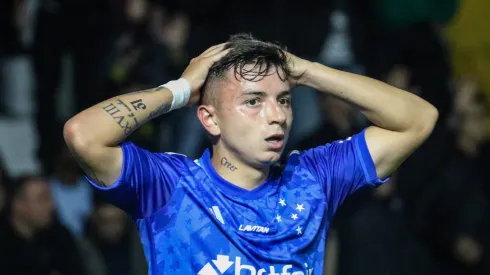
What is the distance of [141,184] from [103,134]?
0.96 ft

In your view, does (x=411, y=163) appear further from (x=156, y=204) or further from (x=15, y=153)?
(x=156, y=204)

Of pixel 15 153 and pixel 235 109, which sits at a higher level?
pixel 235 109

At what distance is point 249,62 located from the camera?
5.26 m

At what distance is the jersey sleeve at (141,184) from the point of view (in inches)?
194

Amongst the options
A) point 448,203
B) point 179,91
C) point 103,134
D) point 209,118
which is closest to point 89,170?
point 103,134

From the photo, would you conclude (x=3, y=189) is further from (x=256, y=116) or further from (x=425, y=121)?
(x=425, y=121)

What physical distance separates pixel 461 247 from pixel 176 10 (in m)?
3.49

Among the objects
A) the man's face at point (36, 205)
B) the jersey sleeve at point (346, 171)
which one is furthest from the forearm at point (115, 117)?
the man's face at point (36, 205)

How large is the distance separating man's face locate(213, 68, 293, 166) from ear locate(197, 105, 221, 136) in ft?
0.22

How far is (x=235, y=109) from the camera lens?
5219 mm

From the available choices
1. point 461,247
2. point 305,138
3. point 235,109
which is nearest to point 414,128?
point 235,109

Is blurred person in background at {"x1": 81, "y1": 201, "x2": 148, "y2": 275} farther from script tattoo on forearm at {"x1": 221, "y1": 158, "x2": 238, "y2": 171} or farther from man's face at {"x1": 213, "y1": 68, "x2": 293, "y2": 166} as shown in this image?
man's face at {"x1": 213, "y1": 68, "x2": 293, "y2": 166}

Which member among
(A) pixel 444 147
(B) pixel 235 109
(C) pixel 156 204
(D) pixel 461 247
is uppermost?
(B) pixel 235 109

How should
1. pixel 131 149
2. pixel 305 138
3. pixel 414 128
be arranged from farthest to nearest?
pixel 305 138, pixel 414 128, pixel 131 149
